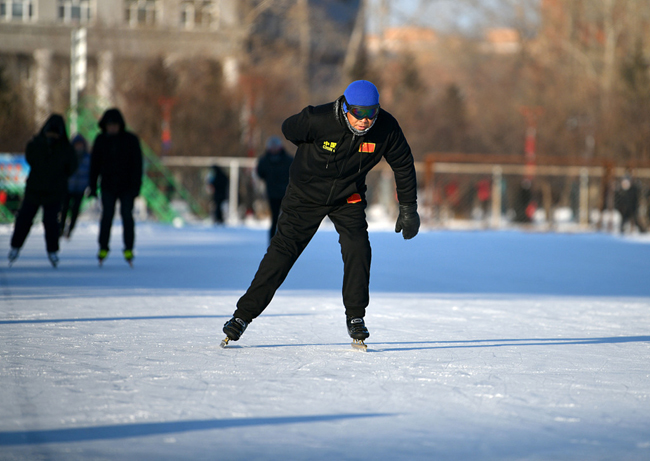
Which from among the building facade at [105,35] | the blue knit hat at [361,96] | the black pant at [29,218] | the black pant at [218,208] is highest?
the building facade at [105,35]

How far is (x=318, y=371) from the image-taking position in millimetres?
4508

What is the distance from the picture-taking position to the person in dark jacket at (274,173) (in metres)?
12.6

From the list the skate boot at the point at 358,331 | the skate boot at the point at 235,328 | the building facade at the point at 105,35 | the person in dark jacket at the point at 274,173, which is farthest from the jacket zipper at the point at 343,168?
the building facade at the point at 105,35

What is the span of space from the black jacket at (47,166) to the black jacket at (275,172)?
→ 3.44 meters

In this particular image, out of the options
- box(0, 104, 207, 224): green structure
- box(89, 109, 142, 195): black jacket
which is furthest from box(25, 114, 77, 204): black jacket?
box(0, 104, 207, 224): green structure

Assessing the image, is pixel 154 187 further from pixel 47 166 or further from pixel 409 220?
pixel 409 220

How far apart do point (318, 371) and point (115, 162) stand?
18.5 feet

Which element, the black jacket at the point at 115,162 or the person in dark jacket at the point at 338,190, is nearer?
the person in dark jacket at the point at 338,190

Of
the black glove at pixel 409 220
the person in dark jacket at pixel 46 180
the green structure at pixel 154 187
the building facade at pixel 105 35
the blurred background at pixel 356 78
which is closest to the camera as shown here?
the black glove at pixel 409 220

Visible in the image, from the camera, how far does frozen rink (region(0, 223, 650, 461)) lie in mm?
3227

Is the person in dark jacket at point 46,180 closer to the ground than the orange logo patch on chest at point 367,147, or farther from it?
closer to the ground

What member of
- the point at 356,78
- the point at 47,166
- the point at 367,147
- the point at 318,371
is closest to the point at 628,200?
the point at 47,166

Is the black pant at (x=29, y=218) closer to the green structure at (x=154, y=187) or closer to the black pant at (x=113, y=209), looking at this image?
the black pant at (x=113, y=209)

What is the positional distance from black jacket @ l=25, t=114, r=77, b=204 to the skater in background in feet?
39.6
